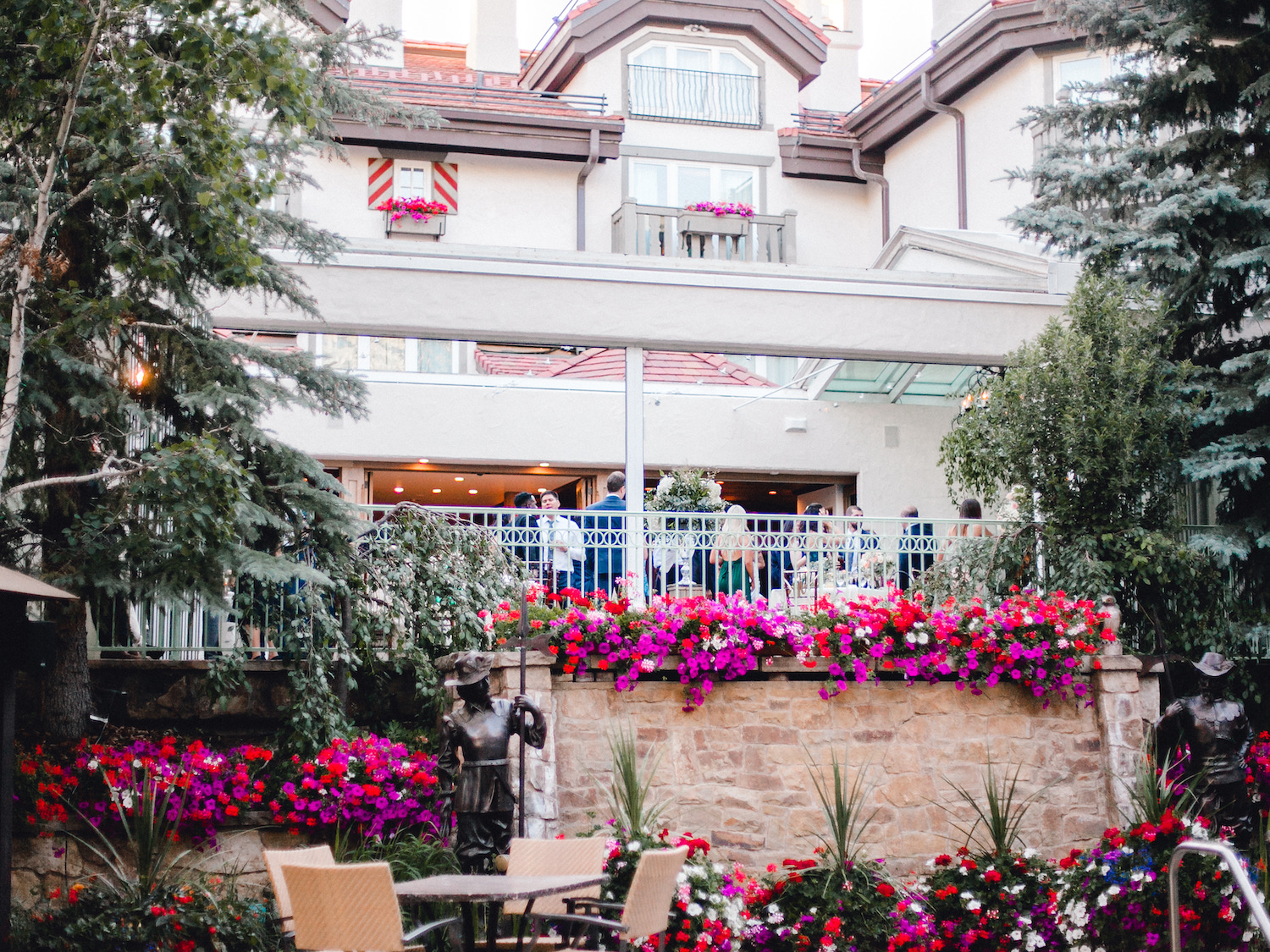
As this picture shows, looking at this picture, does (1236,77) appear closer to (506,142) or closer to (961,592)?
(961,592)

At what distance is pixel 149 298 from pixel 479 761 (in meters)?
4.00

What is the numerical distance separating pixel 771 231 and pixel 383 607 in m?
11.5

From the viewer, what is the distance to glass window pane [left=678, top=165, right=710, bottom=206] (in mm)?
19766

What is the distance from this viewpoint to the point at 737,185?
19984mm

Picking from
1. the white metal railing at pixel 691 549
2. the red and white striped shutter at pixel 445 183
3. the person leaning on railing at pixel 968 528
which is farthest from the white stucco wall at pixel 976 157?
the white metal railing at pixel 691 549

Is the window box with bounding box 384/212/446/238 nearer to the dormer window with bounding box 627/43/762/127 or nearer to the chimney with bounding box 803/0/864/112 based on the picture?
the dormer window with bounding box 627/43/762/127

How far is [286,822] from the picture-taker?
8.49 meters

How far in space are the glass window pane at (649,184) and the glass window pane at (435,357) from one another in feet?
12.4

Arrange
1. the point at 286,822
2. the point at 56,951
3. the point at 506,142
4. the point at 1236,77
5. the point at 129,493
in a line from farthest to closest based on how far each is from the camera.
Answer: the point at 506,142
the point at 1236,77
the point at 286,822
the point at 129,493
the point at 56,951

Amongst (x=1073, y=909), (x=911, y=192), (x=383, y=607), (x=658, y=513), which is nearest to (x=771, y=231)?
(x=911, y=192)

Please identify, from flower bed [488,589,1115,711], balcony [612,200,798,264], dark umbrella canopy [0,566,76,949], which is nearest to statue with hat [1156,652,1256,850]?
flower bed [488,589,1115,711]

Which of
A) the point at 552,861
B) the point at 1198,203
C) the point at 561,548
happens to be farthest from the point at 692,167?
the point at 552,861

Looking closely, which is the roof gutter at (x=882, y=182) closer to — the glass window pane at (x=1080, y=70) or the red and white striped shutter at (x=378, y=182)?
the glass window pane at (x=1080, y=70)

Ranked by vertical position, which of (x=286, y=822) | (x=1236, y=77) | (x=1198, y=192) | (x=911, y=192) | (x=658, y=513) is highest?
(x=911, y=192)
